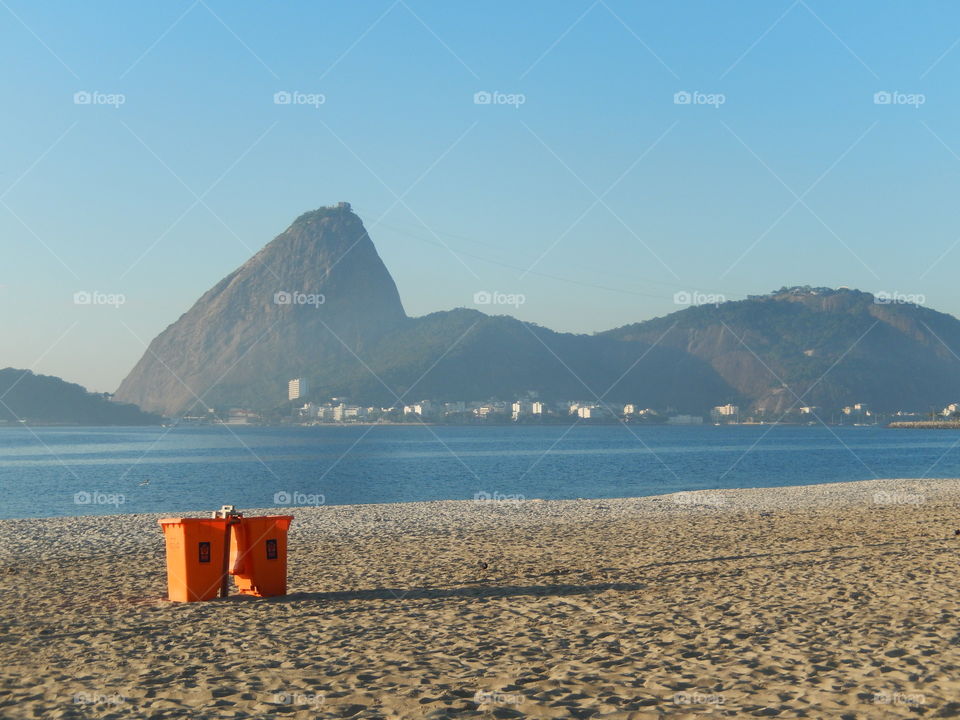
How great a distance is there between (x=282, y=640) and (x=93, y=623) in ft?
8.00

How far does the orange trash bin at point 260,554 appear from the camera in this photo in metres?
10.8

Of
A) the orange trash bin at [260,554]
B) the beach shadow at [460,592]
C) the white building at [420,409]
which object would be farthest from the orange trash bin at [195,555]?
the white building at [420,409]

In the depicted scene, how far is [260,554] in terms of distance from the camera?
11000 mm

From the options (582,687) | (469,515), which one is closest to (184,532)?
(582,687)

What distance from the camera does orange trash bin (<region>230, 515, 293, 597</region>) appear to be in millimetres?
10820

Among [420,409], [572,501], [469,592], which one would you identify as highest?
[420,409]

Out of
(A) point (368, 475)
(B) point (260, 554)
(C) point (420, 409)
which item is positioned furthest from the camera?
(C) point (420, 409)

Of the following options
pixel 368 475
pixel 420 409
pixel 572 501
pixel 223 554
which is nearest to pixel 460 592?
pixel 223 554

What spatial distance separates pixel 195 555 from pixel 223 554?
0.32 meters

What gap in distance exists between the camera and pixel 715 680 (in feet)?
Answer: 22.8

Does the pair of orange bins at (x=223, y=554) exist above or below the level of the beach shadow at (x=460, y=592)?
above

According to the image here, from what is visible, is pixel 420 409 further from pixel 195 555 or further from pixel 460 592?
pixel 195 555

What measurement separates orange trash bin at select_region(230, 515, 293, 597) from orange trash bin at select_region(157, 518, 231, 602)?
23 cm

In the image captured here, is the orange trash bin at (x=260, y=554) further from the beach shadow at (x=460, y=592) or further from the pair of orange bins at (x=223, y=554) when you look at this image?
the beach shadow at (x=460, y=592)
